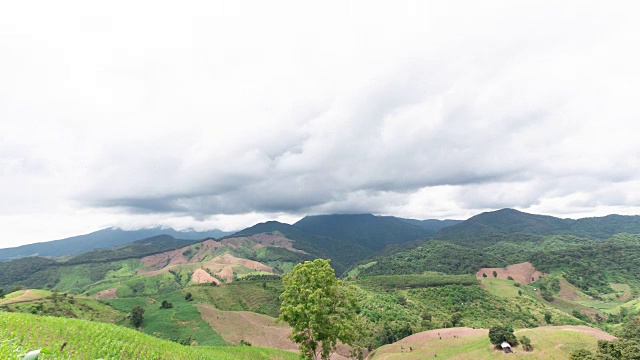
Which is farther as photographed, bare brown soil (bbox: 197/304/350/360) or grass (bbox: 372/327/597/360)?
bare brown soil (bbox: 197/304/350/360)

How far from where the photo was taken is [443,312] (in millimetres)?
153625

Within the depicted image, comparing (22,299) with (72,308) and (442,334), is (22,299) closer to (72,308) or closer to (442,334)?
(72,308)

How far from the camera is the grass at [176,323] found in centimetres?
11219

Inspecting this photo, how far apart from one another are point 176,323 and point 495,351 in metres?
120

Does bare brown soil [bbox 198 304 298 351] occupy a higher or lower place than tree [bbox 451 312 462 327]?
higher

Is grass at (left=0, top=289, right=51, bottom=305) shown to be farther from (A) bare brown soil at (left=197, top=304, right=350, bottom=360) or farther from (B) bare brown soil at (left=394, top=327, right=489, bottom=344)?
(B) bare brown soil at (left=394, top=327, right=489, bottom=344)

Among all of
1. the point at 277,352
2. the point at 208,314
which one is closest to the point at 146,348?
the point at 277,352

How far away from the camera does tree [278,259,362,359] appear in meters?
35.1

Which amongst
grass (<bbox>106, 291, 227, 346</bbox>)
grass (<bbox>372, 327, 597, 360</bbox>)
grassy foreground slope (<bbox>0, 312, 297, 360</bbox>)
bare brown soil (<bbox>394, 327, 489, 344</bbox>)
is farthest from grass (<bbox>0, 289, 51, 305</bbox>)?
bare brown soil (<bbox>394, 327, 489, 344</bbox>)

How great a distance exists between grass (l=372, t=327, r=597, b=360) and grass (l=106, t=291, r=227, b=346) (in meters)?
67.9

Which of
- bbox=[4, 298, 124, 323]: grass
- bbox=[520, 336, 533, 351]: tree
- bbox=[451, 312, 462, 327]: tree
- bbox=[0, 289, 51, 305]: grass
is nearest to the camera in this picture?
bbox=[520, 336, 533, 351]: tree

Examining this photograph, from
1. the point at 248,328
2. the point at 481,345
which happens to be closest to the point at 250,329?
the point at 248,328

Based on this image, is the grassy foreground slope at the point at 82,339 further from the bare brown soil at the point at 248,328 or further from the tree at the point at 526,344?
the bare brown soil at the point at 248,328

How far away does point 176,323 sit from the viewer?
410 feet
